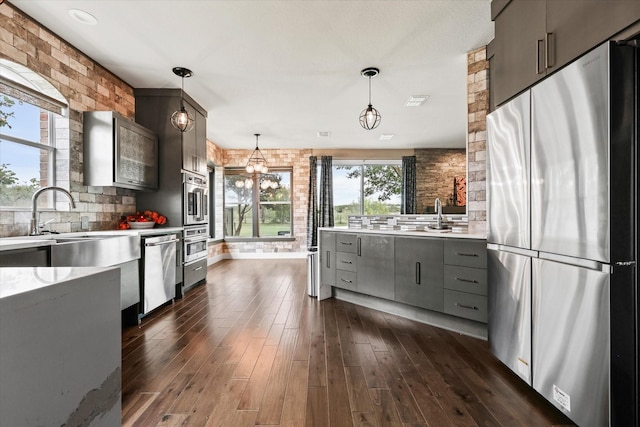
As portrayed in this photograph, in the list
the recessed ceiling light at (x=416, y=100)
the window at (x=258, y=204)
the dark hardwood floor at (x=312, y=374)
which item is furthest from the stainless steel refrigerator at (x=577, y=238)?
the window at (x=258, y=204)

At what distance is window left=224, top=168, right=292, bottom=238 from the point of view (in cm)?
789

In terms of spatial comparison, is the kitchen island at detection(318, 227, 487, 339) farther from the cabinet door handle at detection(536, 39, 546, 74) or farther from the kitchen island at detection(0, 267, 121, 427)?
the kitchen island at detection(0, 267, 121, 427)

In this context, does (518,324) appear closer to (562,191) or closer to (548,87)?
(562,191)

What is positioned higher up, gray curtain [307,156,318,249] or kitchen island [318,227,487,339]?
gray curtain [307,156,318,249]

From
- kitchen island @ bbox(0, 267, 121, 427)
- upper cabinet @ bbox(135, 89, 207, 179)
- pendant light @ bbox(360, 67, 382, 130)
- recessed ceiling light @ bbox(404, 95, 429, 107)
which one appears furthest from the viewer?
recessed ceiling light @ bbox(404, 95, 429, 107)

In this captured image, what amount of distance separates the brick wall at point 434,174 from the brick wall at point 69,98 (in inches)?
255

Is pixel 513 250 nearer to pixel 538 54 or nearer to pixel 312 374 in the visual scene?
pixel 538 54

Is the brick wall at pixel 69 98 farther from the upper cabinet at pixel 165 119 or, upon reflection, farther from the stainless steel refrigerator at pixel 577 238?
the stainless steel refrigerator at pixel 577 238

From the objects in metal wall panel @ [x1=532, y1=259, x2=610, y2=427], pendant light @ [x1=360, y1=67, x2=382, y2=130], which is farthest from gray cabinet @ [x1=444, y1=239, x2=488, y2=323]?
pendant light @ [x1=360, y1=67, x2=382, y2=130]

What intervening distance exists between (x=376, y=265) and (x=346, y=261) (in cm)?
45

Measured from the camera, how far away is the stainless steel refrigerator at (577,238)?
136cm

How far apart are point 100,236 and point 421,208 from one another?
692 cm

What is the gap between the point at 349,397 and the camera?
1.83 meters

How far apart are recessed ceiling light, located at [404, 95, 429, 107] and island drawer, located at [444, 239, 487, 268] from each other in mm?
2571
